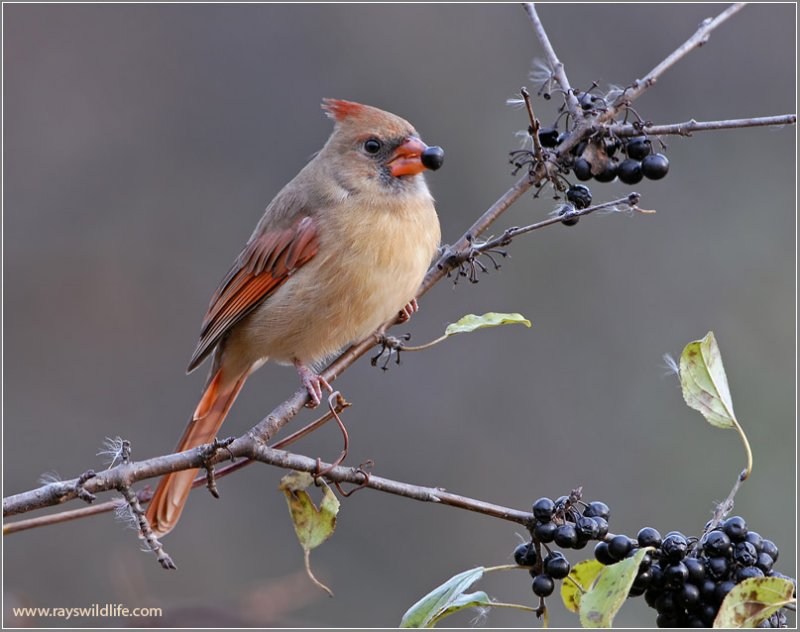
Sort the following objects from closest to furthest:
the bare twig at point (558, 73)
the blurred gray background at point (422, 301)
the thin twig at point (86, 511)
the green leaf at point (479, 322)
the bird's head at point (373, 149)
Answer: the thin twig at point (86, 511)
the green leaf at point (479, 322)
the bare twig at point (558, 73)
the bird's head at point (373, 149)
the blurred gray background at point (422, 301)

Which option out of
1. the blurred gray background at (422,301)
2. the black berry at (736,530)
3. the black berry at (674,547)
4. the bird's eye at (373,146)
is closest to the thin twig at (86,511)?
the black berry at (674,547)

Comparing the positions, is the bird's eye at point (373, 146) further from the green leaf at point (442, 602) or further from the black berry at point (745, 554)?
the black berry at point (745, 554)

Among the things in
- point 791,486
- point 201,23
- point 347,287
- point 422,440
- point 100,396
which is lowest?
point 791,486

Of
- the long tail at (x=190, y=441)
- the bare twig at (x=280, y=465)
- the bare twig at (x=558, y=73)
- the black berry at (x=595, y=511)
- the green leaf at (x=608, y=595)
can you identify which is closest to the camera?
the green leaf at (x=608, y=595)

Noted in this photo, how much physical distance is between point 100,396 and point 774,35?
6.05 metres

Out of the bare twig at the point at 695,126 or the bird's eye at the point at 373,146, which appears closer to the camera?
the bare twig at the point at 695,126

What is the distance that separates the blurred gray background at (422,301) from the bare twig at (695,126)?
3.26 m

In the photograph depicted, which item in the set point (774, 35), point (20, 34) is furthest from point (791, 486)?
point (20, 34)

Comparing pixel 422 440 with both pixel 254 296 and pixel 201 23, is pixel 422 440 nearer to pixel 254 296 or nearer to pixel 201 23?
pixel 254 296

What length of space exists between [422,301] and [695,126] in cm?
483

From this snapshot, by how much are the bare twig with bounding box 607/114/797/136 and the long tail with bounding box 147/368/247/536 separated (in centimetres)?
174

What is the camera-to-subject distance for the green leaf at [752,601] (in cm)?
196

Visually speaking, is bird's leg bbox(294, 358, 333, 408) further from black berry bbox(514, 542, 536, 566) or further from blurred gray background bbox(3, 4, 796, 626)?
blurred gray background bbox(3, 4, 796, 626)

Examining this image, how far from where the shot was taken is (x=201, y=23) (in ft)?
32.2
